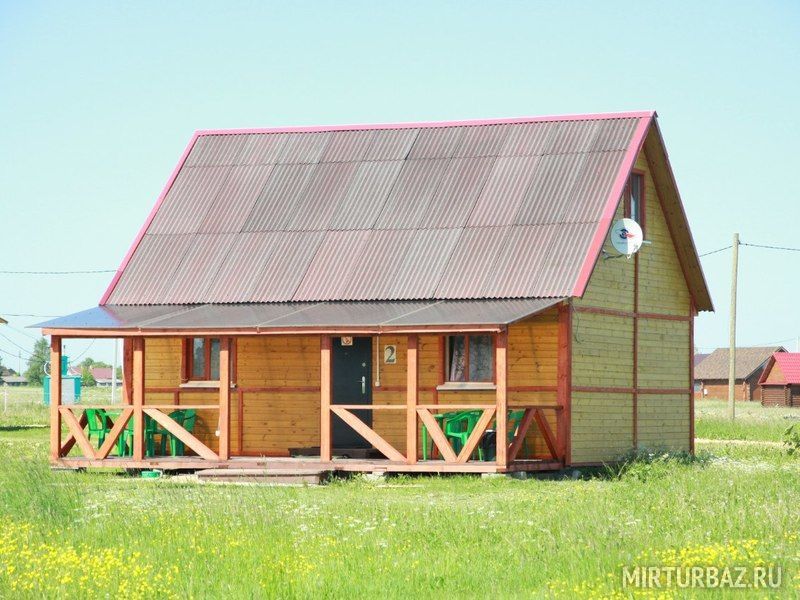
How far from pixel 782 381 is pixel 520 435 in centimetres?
6436

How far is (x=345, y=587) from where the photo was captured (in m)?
11.7

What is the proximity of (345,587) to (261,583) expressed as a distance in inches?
28.3

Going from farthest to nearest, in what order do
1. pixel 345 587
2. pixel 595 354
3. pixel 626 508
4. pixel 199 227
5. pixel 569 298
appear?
pixel 199 227, pixel 595 354, pixel 569 298, pixel 626 508, pixel 345 587

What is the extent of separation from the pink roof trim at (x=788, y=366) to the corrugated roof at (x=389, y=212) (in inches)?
2325

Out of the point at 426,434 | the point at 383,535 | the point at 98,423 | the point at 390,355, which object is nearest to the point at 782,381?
the point at 390,355

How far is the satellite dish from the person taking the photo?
74.9 feet

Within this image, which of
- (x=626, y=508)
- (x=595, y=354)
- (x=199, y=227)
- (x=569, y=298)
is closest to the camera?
(x=626, y=508)

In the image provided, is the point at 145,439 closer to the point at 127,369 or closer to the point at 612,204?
the point at 127,369

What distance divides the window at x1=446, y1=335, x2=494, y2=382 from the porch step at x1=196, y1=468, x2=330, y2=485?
3213 mm

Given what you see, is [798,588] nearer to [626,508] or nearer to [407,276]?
[626,508]

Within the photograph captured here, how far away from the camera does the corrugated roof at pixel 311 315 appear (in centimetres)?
2066

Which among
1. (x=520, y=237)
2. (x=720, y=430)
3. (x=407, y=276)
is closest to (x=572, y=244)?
(x=520, y=237)

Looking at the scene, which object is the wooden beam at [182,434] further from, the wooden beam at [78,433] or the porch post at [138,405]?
the wooden beam at [78,433]

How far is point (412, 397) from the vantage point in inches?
812
